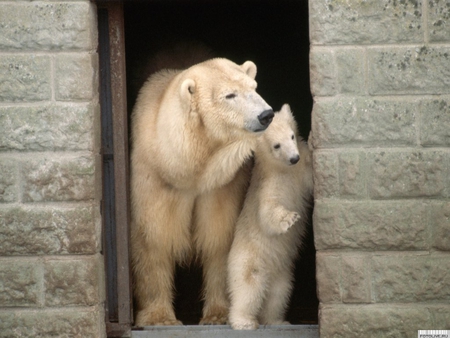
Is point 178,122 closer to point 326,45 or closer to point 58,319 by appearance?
point 326,45

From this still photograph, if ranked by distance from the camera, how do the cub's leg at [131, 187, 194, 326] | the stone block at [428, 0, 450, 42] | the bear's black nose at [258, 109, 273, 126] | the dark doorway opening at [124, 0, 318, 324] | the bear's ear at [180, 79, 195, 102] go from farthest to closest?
1. the dark doorway opening at [124, 0, 318, 324]
2. the cub's leg at [131, 187, 194, 326]
3. the bear's ear at [180, 79, 195, 102]
4. the bear's black nose at [258, 109, 273, 126]
5. the stone block at [428, 0, 450, 42]

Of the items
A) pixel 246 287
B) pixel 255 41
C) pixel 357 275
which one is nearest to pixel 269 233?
pixel 246 287

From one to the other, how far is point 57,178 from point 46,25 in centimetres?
82

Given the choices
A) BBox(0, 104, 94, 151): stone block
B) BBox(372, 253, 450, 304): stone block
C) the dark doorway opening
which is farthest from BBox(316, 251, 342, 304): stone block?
the dark doorway opening

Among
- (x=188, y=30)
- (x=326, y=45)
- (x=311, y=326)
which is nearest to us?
(x=326, y=45)

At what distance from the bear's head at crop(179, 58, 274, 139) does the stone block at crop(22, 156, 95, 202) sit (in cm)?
71

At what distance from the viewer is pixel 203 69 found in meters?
4.74

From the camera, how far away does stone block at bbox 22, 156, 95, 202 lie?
4320 millimetres

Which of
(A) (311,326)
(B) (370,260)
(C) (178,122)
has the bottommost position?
(A) (311,326)

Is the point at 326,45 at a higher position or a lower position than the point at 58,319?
higher

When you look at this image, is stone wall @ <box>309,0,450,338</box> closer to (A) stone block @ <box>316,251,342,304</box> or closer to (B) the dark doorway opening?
(A) stone block @ <box>316,251,342,304</box>

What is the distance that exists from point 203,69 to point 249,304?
1.43 metres

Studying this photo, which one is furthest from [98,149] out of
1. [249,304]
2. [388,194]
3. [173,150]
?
[388,194]

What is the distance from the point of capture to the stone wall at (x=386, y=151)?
422 centimetres
